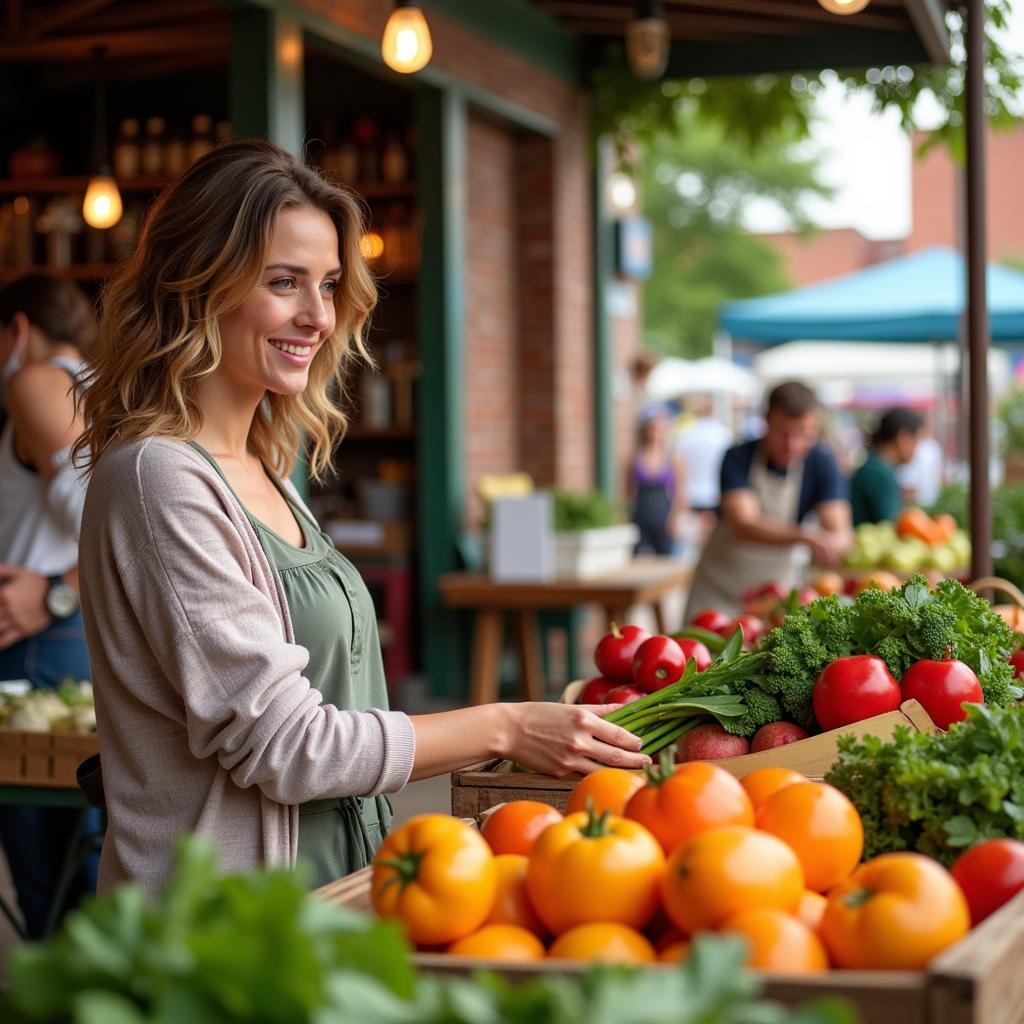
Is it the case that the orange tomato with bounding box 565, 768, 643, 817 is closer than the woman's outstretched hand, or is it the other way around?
the orange tomato with bounding box 565, 768, 643, 817

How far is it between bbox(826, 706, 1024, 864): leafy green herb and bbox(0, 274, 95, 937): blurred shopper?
261 cm

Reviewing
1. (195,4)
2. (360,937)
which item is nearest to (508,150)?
(195,4)

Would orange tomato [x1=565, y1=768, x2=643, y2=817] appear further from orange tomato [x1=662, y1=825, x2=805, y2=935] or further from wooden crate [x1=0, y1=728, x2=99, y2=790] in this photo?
wooden crate [x1=0, y1=728, x2=99, y2=790]

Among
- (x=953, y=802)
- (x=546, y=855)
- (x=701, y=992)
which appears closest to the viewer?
(x=701, y=992)

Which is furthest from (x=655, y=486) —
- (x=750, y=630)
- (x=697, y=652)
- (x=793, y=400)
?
→ (x=697, y=652)

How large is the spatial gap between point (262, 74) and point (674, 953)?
5139 millimetres

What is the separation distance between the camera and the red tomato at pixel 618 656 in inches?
105

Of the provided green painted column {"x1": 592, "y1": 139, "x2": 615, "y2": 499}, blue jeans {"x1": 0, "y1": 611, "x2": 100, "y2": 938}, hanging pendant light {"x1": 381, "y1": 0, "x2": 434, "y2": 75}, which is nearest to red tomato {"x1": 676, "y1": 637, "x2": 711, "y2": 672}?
blue jeans {"x1": 0, "y1": 611, "x2": 100, "y2": 938}

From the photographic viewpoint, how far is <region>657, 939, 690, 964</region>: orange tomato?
54.5 inches

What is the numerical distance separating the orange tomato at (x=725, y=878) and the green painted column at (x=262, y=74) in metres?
4.58

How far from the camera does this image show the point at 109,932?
Answer: 1.09m

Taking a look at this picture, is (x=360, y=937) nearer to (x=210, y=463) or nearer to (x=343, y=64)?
(x=210, y=463)

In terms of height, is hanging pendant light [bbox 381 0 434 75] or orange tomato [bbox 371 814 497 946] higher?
hanging pendant light [bbox 381 0 434 75]

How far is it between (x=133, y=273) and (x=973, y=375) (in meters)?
2.29
